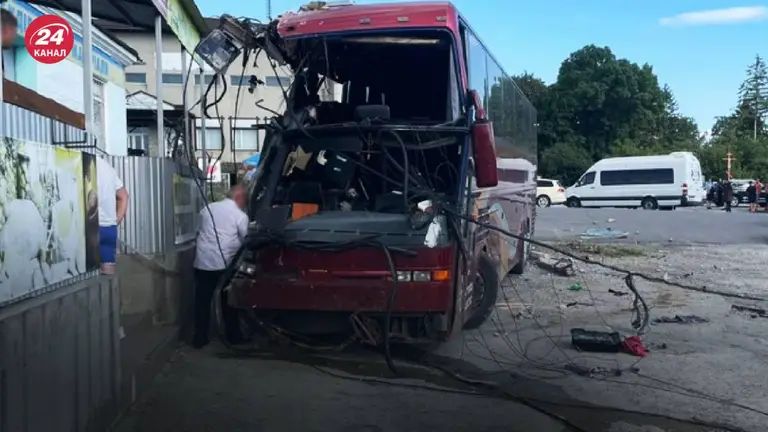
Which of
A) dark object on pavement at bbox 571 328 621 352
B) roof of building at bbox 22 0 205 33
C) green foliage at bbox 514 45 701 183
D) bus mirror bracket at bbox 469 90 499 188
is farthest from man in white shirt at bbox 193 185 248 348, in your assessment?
green foliage at bbox 514 45 701 183

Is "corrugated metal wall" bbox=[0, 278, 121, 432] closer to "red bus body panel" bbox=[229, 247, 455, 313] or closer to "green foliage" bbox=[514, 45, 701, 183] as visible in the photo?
"red bus body panel" bbox=[229, 247, 455, 313]

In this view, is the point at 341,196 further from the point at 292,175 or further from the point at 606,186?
the point at 606,186

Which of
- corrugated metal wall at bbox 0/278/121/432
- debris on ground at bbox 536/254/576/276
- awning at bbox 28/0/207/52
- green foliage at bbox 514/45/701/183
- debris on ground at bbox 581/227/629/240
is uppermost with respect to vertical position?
green foliage at bbox 514/45/701/183

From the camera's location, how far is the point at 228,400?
20.6ft

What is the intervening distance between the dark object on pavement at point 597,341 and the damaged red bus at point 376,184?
117 centimetres

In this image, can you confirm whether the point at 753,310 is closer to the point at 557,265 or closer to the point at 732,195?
the point at 557,265

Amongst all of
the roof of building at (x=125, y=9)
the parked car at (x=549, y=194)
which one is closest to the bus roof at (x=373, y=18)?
the roof of building at (x=125, y=9)

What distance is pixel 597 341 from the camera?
26.3ft

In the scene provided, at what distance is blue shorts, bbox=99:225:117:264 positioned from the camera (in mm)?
5906

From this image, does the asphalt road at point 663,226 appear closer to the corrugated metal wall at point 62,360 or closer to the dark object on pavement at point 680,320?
the dark object on pavement at point 680,320

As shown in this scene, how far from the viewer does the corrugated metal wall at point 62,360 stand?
3.83 meters

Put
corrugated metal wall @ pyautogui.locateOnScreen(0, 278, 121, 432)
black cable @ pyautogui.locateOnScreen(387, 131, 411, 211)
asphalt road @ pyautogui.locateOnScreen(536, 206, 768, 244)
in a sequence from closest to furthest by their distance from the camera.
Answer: corrugated metal wall @ pyautogui.locateOnScreen(0, 278, 121, 432)
black cable @ pyautogui.locateOnScreen(387, 131, 411, 211)
asphalt road @ pyautogui.locateOnScreen(536, 206, 768, 244)

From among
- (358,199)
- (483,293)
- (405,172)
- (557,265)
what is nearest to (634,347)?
(483,293)

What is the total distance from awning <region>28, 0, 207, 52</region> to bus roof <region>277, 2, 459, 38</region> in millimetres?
1118
